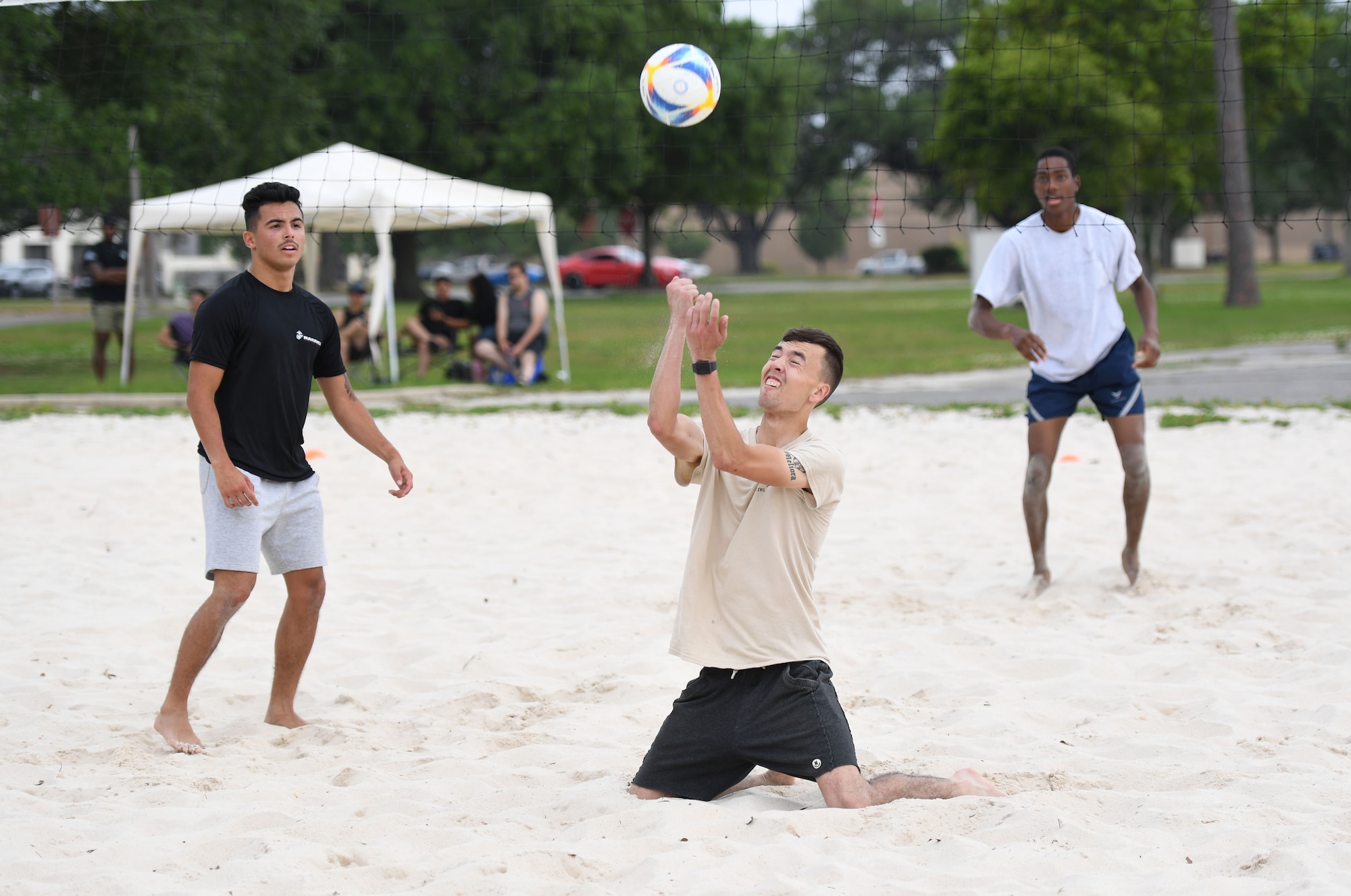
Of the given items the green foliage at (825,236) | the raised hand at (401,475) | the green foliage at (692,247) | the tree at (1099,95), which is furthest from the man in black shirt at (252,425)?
the green foliage at (692,247)

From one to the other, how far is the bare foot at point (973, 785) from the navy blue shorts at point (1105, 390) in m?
2.31

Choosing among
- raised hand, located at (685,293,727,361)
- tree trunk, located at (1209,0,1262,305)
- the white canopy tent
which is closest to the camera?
raised hand, located at (685,293,727,361)

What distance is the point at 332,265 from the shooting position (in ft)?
131

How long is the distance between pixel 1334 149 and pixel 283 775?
45808 millimetres

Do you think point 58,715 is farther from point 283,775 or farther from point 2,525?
point 2,525

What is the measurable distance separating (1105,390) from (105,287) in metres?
10.9

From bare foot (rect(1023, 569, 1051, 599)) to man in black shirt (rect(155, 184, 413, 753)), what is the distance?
2.81 meters

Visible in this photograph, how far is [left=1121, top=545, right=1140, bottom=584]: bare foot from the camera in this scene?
201 inches

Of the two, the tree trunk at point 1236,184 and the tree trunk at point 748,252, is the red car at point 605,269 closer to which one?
the tree trunk at point 748,252

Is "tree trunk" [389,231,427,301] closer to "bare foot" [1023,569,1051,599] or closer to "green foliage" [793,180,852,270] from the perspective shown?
"bare foot" [1023,569,1051,599]

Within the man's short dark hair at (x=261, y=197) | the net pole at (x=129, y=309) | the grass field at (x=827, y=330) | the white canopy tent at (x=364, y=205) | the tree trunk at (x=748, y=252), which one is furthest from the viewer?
the tree trunk at (x=748, y=252)

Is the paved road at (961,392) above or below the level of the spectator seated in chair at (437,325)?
below

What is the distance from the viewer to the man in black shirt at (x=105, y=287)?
504 inches

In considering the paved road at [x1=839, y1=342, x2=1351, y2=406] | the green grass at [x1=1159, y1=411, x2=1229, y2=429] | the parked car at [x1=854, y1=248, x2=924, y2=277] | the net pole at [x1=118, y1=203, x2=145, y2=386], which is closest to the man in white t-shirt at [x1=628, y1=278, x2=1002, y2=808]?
the green grass at [x1=1159, y1=411, x2=1229, y2=429]
